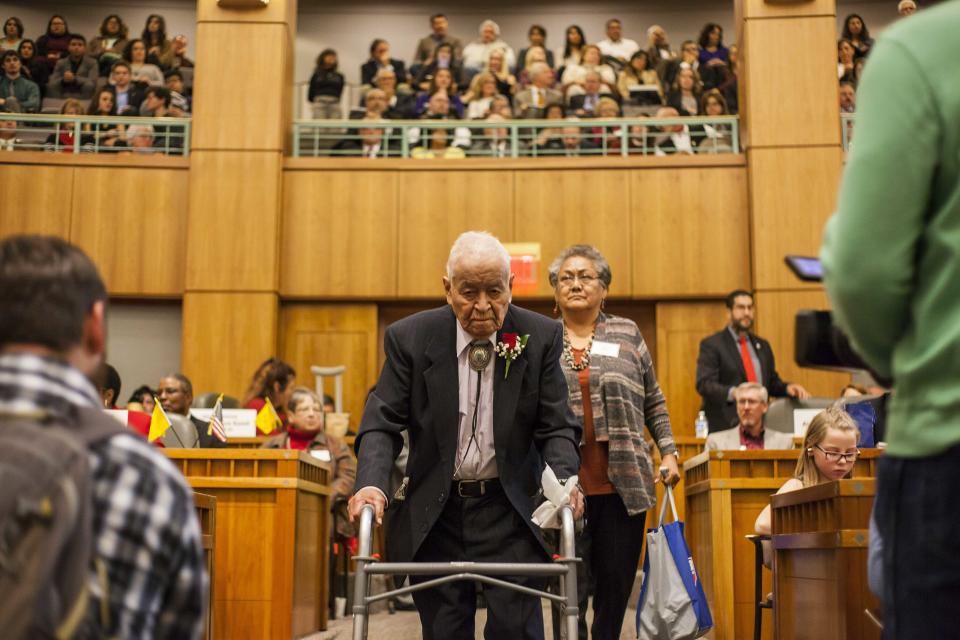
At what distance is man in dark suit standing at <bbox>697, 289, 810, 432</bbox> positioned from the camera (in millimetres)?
8102

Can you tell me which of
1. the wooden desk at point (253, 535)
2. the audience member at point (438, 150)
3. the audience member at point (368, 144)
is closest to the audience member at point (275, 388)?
the wooden desk at point (253, 535)

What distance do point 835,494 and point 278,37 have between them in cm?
857

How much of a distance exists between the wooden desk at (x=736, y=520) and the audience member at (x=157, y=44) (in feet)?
27.7

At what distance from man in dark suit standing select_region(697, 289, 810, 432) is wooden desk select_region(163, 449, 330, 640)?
3.68 m

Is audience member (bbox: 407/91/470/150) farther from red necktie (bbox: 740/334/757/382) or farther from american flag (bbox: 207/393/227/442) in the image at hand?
american flag (bbox: 207/393/227/442)

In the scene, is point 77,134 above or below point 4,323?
above

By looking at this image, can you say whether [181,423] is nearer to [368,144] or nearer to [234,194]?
[234,194]

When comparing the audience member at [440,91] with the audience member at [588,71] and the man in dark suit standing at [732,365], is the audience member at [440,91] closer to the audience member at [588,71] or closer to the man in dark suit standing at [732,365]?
the audience member at [588,71]

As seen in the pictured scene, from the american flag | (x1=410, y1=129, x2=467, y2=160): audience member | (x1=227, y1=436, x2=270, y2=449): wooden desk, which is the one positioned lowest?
(x1=227, y1=436, x2=270, y2=449): wooden desk

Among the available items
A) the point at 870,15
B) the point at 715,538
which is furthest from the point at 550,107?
the point at 715,538

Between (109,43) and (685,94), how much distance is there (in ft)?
19.9

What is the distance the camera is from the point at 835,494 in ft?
9.56

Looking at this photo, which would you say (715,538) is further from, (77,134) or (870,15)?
(870,15)

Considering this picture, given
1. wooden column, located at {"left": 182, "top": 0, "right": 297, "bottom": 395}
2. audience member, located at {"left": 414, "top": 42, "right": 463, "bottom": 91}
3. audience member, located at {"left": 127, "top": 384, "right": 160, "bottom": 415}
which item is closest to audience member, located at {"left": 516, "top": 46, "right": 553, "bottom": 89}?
audience member, located at {"left": 414, "top": 42, "right": 463, "bottom": 91}
